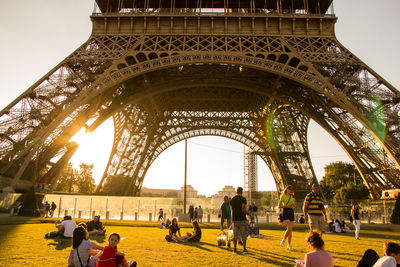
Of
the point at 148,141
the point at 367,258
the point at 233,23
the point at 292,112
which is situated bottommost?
the point at 367,258

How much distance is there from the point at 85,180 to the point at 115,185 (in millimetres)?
30656

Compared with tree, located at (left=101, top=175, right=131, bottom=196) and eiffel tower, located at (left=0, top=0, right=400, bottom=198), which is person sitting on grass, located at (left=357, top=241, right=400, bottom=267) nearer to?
eiffel tower, located at (left=0, top=0, right=400, bottom=198)

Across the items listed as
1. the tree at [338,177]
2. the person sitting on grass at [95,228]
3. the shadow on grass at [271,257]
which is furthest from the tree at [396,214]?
the tree at [338,177]

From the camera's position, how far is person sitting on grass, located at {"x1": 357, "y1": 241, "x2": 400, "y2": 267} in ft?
12.0

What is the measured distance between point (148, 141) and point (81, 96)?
1709 centimetres

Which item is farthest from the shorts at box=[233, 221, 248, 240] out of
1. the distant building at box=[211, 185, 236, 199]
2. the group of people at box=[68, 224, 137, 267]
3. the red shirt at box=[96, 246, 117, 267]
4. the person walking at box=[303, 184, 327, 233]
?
the distant building at box=[211, 185, 236, 199]

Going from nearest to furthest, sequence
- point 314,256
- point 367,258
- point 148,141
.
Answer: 1. point 314,256
2. point 367,258
3. point 148,141

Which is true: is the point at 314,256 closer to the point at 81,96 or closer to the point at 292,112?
the point at 81,96

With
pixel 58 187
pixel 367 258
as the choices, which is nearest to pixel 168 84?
pixel 367 258

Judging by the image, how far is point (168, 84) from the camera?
1009 inches

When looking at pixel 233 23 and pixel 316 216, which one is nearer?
pixel 316 216

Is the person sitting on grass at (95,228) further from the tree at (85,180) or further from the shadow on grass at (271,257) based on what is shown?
the tree at (85,180)

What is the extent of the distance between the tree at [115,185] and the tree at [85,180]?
27.5 meters

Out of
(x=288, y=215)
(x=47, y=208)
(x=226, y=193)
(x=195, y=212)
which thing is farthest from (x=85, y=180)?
(x=288, y=215)
